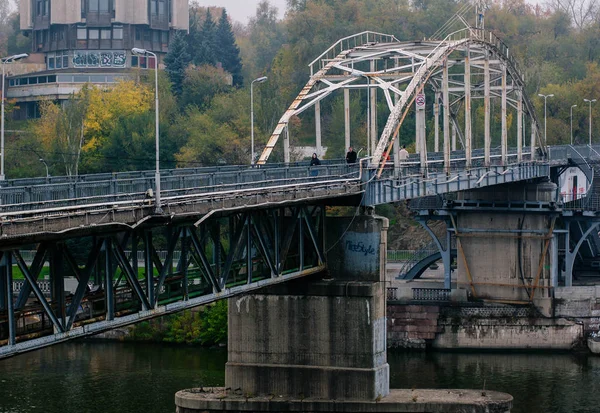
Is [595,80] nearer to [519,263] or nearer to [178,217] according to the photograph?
[519,263]

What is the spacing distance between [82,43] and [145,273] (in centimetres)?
10995

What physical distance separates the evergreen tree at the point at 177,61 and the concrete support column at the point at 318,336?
3230 inches

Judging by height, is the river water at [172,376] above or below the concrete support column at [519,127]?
below

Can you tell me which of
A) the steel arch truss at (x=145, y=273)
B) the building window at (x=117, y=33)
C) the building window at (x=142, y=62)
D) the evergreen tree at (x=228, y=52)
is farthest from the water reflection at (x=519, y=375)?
the building window at (x=117, y=33)

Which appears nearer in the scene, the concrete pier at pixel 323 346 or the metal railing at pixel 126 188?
the metal railing at pixel 126 188

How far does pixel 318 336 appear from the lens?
54.6 metres

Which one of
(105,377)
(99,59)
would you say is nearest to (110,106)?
(99,59)

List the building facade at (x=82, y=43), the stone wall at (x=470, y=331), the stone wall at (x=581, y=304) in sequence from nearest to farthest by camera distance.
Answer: the stone wall at (x=470, y=331) < the stone wall at (x=581, y=304) < the building facade at (x=82, y=43)

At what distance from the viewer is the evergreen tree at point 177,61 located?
13725 cm

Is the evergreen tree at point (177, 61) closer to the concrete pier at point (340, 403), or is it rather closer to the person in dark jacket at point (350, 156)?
the person in dark jacket at point (350, 156)

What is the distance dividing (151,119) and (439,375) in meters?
53.6

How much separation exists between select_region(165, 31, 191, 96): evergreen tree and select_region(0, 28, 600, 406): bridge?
53.8 m

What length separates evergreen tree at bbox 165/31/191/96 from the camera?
137250 millimetres

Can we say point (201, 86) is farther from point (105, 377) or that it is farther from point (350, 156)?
point (350, 156)
